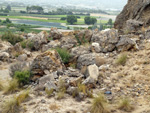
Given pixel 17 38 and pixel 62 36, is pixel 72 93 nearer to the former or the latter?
pixel 62 36

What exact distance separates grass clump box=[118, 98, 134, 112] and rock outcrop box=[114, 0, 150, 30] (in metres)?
9.30

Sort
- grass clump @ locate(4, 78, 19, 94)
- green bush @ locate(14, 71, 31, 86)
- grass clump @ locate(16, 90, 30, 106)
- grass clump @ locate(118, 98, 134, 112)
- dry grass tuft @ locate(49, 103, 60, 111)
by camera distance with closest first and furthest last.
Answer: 1. grass clump @ locate(118, 98, 134, 112)
2. dry grass tuft @ locate(49, 103, 60, 111)
3. grass clump @ locate(16, 90, 30, 106)
4. grass clump @ locate(4, 78, 19, 94)
5. green bush @ locate(14, 71, 31, 86)

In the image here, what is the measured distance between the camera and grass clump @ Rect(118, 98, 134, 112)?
684 centimetres

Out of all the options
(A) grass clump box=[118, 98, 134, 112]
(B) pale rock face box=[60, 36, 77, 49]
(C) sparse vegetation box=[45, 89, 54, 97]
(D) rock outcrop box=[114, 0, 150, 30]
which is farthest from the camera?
(B) pale rock face box=[60, 36, 77, 49]

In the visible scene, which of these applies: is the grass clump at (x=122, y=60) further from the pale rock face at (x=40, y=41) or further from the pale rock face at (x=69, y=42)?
the pale rock face at (x=40, y=41)

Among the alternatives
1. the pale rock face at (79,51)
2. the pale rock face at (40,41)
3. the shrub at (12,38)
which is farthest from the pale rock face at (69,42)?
the shrub at (12,38)

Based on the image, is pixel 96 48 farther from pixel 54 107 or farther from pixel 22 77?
pixel 54 107

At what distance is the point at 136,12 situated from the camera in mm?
15875

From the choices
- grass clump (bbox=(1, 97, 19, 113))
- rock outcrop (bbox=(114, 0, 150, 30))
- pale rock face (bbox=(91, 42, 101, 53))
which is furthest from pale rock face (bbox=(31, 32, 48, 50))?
grass clump (bbox=(1, 97, 19, 113))

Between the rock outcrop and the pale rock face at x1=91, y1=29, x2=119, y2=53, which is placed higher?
the rock outcrop

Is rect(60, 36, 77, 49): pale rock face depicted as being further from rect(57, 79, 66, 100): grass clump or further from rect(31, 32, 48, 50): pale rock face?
rect(57, 79, 66, 100): grass clump

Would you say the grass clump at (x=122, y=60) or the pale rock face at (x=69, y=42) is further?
the pale rock face at (x=69, y=42)

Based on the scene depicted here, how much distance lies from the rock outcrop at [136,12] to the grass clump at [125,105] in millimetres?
9297

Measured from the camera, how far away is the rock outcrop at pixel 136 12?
14950mm
